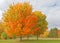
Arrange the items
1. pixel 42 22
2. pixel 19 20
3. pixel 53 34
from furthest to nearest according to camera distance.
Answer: pixel 53 34, pixel 42 22, pixel 19 20

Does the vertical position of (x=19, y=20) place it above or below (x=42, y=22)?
below

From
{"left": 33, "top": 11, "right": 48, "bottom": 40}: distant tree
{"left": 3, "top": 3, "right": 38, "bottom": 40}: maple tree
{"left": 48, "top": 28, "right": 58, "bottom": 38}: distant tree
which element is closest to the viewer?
{"left": 3, "top": 3, "right": 38, "bottom": 40}: maple tree

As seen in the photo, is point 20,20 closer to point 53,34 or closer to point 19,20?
point 19,20

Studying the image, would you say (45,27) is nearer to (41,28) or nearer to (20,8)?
(41,28)

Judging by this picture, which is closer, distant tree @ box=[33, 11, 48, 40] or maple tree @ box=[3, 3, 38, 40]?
maple tree @ box=[3, 3, 38, 40]

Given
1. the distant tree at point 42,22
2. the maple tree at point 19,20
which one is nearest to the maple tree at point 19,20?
the maple tree at point 19,20

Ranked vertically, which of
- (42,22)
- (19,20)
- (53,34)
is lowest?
(53,34)

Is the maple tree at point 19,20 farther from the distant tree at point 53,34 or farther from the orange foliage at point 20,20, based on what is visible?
the distant tree at point 53,34

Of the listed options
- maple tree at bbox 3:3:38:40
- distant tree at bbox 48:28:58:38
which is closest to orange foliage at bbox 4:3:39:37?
maple tree at bbox 3:3:38:40

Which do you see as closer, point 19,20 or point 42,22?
point 19,20

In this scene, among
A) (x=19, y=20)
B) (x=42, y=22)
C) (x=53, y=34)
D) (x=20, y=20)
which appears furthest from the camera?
(x=53, y=34)

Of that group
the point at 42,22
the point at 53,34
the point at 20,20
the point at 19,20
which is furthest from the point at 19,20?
the point at 53,34

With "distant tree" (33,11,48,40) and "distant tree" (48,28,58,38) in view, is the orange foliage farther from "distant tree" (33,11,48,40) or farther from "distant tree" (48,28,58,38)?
"distant tree" (48,28,58,38)

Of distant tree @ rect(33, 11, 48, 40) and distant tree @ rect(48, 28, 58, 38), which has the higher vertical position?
distant tree @ rect(33, 11, 48, 40)
